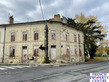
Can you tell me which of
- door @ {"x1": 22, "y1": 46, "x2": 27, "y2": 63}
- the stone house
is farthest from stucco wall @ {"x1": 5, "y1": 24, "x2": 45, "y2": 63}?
door @ {"x1": 22, "y1": 46, "x2": 27, "y2": 63}

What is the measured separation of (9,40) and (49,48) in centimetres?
868

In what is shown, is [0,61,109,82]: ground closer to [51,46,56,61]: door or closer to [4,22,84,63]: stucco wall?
[51,46,56,61]: door

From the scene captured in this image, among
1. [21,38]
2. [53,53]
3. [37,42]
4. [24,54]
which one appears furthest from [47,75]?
[21,38]

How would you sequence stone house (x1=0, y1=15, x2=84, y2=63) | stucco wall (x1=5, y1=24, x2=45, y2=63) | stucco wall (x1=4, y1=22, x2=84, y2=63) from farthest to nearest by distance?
stucco wall (x1=5, y1=24, x2=45, y2=63) < stucco wall (x1=4, y1=22, x2=84, y2=63) < stone house (x1=0, y1=15, x2=84, y2=63)

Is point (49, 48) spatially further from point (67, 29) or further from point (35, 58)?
point (67, 29)

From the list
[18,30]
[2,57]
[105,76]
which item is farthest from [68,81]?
[2,57]

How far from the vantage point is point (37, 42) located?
17438 mm

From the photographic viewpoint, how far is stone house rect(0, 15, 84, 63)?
17.1m

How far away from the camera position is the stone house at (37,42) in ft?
56.0

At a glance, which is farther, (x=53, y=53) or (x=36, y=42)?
(x=36, y=42)

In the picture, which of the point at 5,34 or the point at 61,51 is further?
the point at 5,34

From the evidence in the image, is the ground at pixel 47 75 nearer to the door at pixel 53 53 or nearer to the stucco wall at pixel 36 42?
the door at pixel 53 53

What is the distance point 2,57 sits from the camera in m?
18.7

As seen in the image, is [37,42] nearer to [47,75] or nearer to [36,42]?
[36,42]
